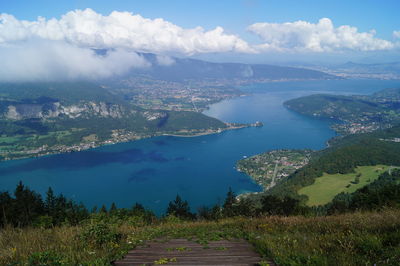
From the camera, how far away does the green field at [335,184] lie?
40.0m

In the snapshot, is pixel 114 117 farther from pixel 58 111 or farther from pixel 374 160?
pixel 374 160

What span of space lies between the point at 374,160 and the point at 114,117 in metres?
113

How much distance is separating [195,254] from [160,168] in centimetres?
6215

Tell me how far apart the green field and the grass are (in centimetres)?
3577

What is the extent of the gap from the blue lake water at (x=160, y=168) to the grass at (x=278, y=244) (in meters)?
38.1

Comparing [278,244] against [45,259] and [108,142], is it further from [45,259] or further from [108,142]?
[108,142]

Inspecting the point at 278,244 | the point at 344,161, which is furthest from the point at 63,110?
the point at 278,244

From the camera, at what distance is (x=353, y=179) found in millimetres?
46406

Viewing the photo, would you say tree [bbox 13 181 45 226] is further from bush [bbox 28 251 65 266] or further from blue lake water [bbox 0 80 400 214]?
blue lake water [bbox 0 80 400 214]

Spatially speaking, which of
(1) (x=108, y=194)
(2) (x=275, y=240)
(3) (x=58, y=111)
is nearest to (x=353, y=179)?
(1) (x=108, y=194)

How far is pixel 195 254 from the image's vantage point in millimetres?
4145

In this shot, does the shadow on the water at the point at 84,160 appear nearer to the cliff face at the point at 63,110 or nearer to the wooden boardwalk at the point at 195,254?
the cliff face at the point at 63,110

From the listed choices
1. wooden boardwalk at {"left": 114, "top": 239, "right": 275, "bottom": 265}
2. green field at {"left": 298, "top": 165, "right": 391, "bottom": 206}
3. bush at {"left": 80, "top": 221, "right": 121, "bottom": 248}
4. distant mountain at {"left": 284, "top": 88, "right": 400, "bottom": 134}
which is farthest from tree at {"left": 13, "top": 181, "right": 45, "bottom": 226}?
distant mountain at {"left": 284, "top": 88, "right": 400, "bottom": 134}

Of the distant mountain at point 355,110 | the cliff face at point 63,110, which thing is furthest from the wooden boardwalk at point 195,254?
the cliff face at point 63,110
